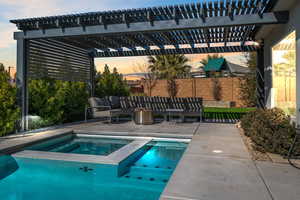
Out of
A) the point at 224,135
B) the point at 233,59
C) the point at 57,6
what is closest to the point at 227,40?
the point at 224,135

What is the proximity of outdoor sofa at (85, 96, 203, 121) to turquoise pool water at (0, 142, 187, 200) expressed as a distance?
3927 mm

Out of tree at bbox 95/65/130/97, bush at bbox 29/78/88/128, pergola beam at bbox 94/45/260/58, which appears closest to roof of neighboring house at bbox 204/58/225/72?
tree at bbox 95/65/130/97

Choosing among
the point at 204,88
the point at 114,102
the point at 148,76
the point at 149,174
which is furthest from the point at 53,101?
the point at 148,76

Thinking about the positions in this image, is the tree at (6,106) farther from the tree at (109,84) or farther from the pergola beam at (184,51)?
the tree at (109,84)

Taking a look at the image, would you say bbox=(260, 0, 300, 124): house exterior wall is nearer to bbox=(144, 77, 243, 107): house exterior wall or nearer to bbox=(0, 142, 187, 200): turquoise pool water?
bbox=(0, 142, 187, 200): turquoise pool water

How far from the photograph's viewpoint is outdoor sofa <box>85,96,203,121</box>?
26.9 feet

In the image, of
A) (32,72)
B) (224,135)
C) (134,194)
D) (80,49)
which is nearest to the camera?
(134,194)

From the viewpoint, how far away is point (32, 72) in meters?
6.87

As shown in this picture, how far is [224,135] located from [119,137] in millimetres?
2623

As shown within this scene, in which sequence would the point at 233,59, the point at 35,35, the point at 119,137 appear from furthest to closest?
the point at 233,59
the point at 35,35
the point at 119,137

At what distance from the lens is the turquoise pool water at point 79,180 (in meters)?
2.92

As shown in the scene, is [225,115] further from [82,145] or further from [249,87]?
[82,145]

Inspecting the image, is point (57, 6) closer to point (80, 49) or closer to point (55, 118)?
point (80, 49)

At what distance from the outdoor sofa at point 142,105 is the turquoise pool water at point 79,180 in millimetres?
3927
